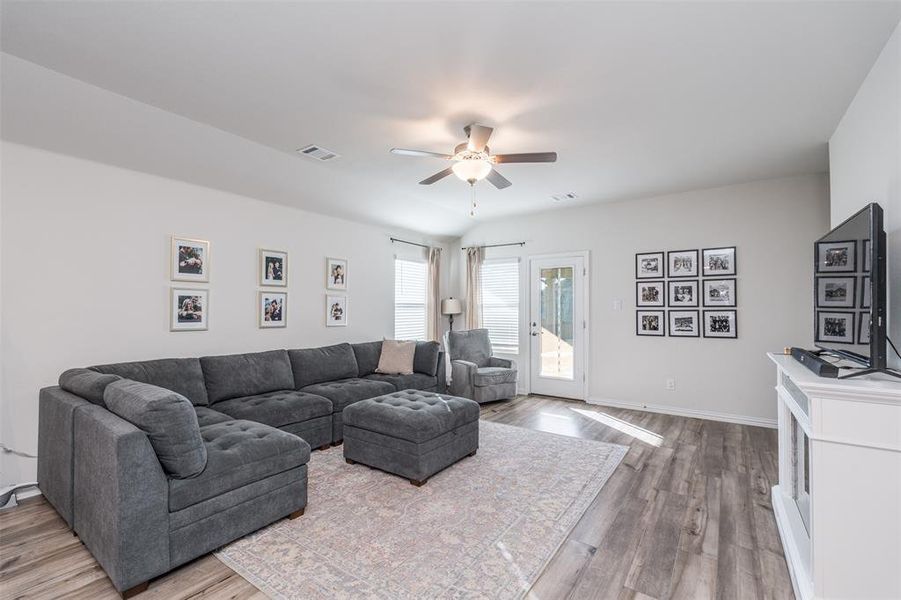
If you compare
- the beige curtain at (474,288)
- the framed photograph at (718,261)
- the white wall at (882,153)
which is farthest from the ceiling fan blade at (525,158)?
the beige curtain at (474,288)

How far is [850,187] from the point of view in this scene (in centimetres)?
280

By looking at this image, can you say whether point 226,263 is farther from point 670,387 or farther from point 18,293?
point 670,387

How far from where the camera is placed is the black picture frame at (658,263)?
5.13 meters

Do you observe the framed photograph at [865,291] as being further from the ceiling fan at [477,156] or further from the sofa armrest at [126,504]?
the sofa armrest at [126,504]

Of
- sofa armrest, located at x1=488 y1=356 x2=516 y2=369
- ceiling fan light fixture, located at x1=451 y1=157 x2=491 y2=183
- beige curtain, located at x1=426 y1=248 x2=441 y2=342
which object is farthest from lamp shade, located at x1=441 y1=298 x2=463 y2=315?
ceiling fan light fixture, located at x1=451 y1=157 x2=491 y2=183

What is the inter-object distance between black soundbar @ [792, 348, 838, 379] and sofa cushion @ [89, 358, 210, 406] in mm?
4156

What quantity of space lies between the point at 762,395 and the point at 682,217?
86.1 inches

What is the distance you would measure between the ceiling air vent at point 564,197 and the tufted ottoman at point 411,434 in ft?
9.74

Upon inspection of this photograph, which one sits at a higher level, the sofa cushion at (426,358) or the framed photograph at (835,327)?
the framed photograph at (835,327)

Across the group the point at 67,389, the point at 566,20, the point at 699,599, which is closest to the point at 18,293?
the point at 67,389

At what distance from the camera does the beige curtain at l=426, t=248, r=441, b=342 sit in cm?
671

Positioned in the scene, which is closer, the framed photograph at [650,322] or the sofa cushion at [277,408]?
the sofa cushion at [277,408]

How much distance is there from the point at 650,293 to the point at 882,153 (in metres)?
3.04

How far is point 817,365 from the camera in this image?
1920mm
